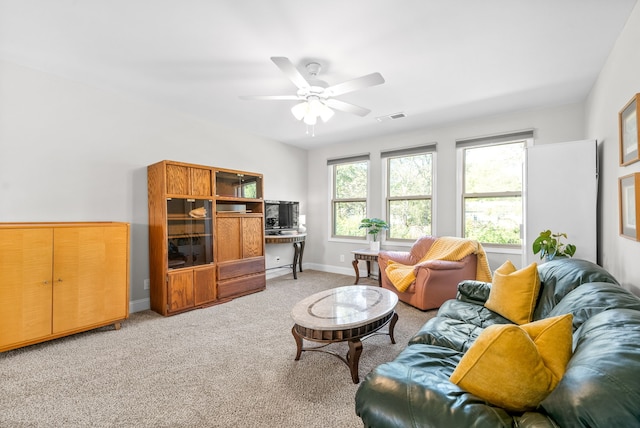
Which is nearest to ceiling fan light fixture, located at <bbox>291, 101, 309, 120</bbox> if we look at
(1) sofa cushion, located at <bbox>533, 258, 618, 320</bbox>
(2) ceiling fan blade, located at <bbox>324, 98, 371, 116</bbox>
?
(2) ceiling fan blade, located at <bbox>324, 98, 371, 116</bbox>

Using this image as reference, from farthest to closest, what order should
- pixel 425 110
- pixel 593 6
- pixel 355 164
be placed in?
pixel 355 164 → pixel 425 110 → pixel 593 6

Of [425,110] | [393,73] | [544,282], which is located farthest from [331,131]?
[544,282]

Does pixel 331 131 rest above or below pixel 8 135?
above

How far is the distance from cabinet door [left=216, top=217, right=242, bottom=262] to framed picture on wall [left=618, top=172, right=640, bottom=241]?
3.97 meters

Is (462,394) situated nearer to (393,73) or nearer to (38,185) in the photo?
(393,73)

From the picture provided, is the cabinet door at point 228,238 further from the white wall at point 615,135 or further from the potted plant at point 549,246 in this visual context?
the white wall at point 615,135

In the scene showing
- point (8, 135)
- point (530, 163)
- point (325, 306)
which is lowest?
point (325, 306)

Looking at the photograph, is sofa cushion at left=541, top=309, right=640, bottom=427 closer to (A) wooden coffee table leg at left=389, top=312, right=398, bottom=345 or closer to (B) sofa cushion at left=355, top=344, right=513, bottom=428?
(B) sofa cushion at left=355, top=344, right=513, bottom=428

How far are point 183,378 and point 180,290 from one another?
1533mm

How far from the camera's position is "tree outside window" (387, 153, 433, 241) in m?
4.62

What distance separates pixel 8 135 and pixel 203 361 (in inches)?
110

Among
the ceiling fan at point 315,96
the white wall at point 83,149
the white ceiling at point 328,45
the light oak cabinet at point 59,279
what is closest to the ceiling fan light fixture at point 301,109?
the ceiling fan at point 315,96

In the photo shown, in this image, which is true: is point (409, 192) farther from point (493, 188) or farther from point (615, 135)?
point (615, 135)

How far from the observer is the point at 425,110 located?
3756 mm
